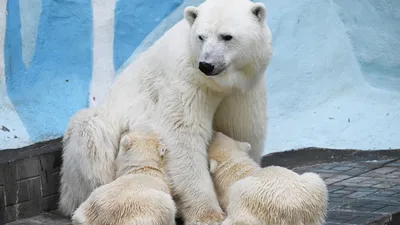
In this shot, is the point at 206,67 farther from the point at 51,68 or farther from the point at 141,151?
the point at 51,68

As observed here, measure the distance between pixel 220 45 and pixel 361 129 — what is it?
2776 mm

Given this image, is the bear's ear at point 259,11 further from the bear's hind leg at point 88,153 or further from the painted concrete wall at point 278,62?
the painted concrete wall at point 278,62

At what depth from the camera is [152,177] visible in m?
5.85

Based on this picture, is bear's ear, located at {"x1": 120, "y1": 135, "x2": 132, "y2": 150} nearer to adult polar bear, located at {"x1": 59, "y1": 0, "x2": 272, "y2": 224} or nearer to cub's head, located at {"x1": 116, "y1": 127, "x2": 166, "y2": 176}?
cub's head, located at {"x1": 116, "y1": 127, "x2": 166, "y2": 176}

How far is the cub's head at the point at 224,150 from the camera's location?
598 cm

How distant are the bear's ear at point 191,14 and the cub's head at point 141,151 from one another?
26.6 inches

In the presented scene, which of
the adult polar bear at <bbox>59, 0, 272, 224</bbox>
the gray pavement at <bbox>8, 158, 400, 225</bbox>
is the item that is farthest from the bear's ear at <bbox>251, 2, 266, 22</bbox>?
the gray pavement at <bbox>8, 158, 400, 225</bbox>

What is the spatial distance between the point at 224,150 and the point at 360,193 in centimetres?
136

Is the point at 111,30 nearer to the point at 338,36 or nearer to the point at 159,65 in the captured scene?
the point at 159,65

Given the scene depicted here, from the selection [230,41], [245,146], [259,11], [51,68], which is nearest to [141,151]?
[245,146]

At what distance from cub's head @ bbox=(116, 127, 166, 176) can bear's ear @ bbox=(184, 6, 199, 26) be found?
26.6 inches

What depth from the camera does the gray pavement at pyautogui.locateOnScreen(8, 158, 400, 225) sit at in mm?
6277

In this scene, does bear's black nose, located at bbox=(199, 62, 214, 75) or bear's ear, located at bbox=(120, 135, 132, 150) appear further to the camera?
bear's ear, located at bbox=(120, 135, 132, 150)

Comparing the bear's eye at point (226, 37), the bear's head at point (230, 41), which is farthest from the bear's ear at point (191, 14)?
the bear's eye at point (226, 37)
